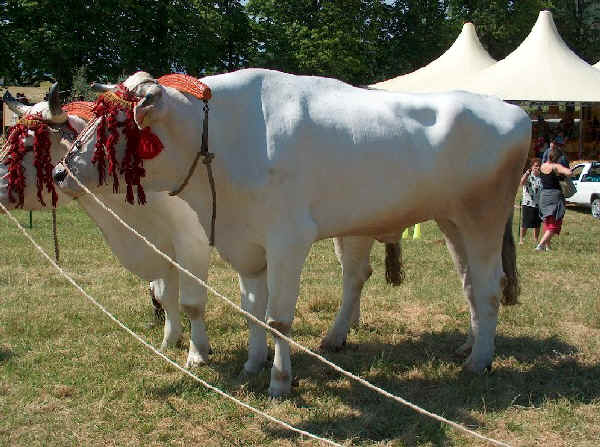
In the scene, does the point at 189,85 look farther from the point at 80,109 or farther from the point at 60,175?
the point at 80,109

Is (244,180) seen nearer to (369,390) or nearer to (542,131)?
(369,390)

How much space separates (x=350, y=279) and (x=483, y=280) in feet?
3.81

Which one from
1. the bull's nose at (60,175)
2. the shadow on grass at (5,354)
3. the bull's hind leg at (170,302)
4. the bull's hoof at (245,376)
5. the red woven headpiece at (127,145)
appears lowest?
the shadow on grass at (5,354)

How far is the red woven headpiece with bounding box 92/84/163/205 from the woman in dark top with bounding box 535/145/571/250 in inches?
300

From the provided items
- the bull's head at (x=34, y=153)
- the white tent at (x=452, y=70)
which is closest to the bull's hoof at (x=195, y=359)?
the bull's head at (x=34, y=153)

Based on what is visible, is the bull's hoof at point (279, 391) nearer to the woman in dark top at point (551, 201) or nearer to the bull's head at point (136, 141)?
the bull's head at point (136, 141)

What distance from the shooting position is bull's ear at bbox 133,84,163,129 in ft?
12.3

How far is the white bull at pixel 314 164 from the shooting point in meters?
4.04

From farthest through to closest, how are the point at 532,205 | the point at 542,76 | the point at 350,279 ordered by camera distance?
the point at 542,76, the point at 532,205, the point at 350,279

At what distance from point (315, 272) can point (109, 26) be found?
1956 centimetres

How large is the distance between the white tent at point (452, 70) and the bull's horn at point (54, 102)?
13841 mm

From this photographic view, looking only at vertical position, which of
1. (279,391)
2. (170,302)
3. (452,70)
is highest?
(452,70)

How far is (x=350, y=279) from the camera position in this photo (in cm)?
560

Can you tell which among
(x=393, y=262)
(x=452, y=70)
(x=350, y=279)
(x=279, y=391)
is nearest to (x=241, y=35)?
(x=452, y=70)
